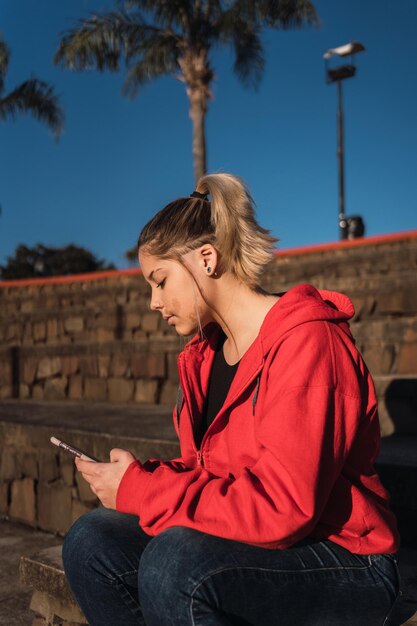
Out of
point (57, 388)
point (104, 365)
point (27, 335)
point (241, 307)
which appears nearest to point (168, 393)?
point (104, 365)

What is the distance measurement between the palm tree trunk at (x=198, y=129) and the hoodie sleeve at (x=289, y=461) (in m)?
12.4

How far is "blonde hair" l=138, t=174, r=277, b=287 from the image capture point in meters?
1.62

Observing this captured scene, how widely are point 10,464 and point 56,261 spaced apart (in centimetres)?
2485

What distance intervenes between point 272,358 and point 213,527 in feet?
1.11

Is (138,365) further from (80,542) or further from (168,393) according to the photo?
(80,542)

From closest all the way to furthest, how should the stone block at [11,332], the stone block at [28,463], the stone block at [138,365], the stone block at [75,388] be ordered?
the stone block at [28,463] → the stone block at [138,365] → the stone block at [75,388] → the stone block at [11,332]

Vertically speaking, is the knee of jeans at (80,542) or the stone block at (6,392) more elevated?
the knee of jeans at (80,542)

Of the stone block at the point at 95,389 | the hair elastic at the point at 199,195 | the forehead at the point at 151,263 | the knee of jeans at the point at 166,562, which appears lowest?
the stone block at the point at 95,389

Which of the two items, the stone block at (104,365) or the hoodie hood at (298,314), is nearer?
the hoodie hood at (298,314)

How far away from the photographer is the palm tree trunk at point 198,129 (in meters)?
13.8

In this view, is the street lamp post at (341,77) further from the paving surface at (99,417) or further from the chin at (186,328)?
the chin at (186,328)

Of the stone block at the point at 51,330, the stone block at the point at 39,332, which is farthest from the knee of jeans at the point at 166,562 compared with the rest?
the stone block at the point at 39,332

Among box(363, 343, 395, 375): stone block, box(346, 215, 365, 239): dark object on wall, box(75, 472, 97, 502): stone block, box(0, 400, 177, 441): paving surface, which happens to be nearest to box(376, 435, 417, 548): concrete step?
box(0, 400, 177, 441): paving surface

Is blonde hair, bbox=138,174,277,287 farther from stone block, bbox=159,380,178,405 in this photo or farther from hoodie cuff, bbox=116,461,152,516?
stone block, bbox=159,380,178,405
